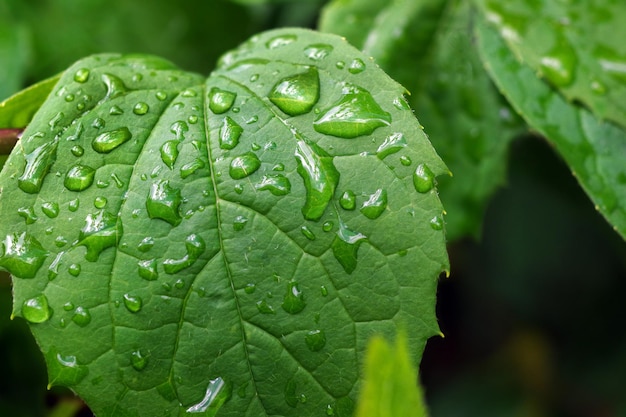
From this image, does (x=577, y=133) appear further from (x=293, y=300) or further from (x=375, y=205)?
(x=293, y=300)

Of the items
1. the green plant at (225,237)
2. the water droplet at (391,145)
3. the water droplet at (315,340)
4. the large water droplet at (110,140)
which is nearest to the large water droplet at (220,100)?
the green plant at (225,237)

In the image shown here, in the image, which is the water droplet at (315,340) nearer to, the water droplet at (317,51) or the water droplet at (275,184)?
the water droplet at (275,184)

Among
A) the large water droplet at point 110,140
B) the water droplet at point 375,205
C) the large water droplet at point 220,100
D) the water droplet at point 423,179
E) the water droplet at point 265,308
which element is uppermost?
the large water droplet at point 110,140

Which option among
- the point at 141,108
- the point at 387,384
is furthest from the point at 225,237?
the point at 387,384

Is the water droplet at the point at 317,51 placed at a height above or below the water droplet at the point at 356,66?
above

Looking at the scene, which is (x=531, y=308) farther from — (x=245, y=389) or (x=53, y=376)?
(x=53, y=376)

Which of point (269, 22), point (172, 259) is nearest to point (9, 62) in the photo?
point (269, 22)
